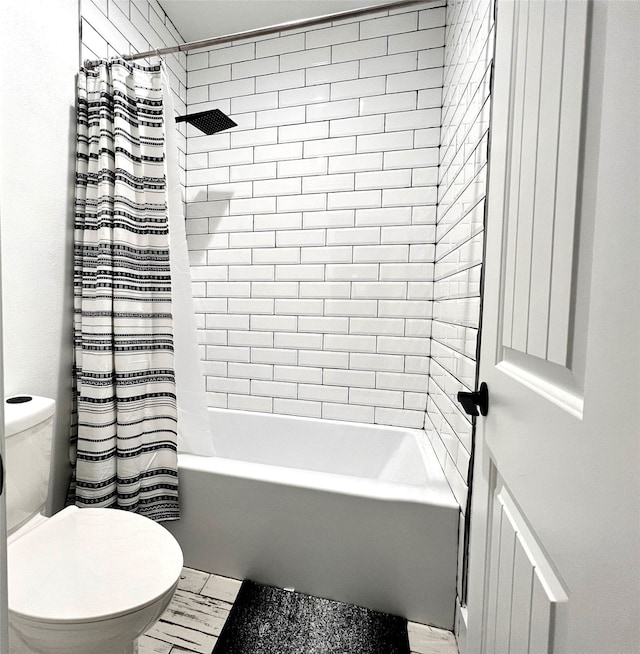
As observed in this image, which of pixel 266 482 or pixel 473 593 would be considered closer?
pixel 473 593

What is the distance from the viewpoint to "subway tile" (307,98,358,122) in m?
2.04

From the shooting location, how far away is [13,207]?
4.21 ft

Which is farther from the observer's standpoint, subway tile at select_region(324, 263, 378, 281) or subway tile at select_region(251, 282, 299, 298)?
subway tile at select_region(251, 282, 299, 298)

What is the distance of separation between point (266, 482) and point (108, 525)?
53 cm

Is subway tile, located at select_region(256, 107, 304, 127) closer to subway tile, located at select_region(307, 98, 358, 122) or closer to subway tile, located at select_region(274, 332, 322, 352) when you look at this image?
subway tile, located at select_region(307, 98, 358, 122)

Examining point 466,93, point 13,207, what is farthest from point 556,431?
point 13,207

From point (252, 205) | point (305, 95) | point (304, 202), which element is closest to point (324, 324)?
point (304, 202)

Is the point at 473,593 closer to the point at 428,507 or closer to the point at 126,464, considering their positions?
the point at 428,507

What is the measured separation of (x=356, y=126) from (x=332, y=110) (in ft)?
0.55

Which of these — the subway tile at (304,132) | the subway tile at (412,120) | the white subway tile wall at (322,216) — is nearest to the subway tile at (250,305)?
the white subway tile wall at (322,216)

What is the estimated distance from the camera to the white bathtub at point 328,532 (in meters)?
1.32

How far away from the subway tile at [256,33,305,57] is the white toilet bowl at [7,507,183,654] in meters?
2.40

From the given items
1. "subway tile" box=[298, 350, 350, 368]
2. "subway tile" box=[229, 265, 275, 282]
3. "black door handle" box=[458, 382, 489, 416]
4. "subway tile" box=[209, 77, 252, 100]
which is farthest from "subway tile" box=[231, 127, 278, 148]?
"black door handle" box=[458, 382, 489, 416]

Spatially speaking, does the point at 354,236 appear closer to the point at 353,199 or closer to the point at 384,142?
the point at 353,199
